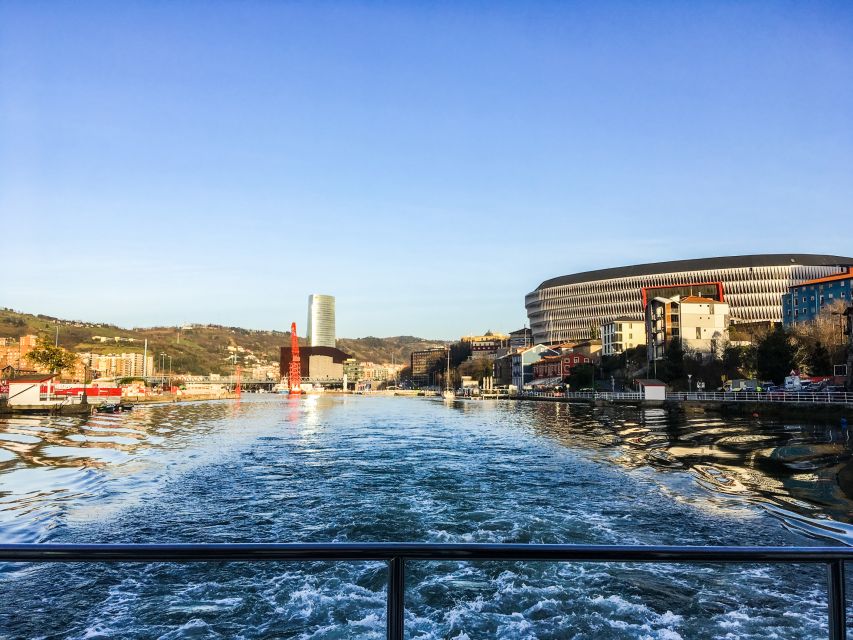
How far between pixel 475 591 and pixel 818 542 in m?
9.22

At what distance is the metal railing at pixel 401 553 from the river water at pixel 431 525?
559 millimetres

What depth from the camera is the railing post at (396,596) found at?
2.41 meters

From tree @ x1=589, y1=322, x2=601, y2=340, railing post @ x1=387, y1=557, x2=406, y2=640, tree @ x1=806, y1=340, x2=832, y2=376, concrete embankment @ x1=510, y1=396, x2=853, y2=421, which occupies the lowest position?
concrete embankment @ x1=510, y1=396, x2=853, y2=421

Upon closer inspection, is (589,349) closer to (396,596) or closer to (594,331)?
(594,331)

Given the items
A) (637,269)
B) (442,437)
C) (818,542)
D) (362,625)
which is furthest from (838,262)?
(362,625)

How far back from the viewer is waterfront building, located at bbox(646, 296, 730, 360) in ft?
305

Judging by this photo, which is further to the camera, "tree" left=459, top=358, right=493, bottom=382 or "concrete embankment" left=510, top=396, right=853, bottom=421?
"tree" left=459, top=358, right=493, bottom=382

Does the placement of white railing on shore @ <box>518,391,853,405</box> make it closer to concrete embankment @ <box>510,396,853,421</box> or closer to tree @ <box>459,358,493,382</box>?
concrete embankment @ <box>510,396,853,421</box>

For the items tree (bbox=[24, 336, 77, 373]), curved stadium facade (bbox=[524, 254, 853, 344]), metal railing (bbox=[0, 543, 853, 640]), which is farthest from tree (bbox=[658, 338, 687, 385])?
metal railing (bbox=[0, 543, 853, 640])

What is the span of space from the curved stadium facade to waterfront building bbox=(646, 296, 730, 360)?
15.5 meters

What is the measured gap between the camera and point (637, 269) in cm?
15300

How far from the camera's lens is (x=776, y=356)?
66.4 m

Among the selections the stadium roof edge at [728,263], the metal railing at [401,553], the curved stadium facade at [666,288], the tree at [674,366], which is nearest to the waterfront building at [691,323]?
the tree at [674,366]

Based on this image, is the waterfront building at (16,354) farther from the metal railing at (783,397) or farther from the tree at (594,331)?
the metal railing at (783,397)
